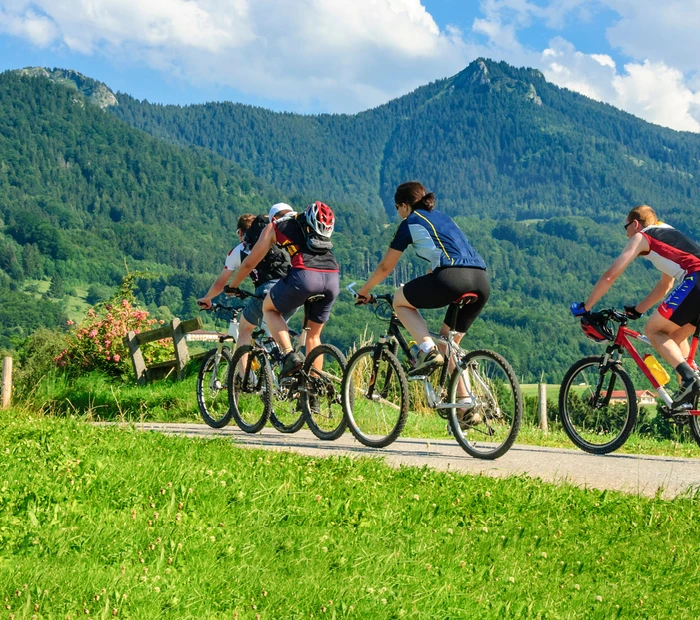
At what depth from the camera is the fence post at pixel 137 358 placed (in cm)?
1376

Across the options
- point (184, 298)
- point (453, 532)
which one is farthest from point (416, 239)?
point (184, 298)

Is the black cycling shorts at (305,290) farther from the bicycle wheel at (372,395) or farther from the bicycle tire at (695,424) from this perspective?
the bicycle tire at (695,424)

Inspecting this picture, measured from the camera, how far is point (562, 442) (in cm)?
946

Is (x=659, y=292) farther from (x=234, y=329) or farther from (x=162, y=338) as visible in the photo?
(x=162, y=338)

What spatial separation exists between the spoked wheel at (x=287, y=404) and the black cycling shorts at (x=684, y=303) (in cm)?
302

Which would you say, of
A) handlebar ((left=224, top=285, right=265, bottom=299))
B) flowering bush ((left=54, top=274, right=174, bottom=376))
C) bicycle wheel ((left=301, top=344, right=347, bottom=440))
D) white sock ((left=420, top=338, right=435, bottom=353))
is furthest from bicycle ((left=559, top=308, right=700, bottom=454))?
flowering bush ((left=54, top=274, right=174, bottom=376))

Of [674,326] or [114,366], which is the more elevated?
[674,326]

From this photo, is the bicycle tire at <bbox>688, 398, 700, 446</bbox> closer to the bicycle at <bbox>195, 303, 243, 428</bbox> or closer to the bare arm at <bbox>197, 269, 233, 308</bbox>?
the bicycle at <bbox>195, 303, 243, 428</bbox>

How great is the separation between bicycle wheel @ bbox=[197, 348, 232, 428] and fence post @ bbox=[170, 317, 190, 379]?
3372 mm

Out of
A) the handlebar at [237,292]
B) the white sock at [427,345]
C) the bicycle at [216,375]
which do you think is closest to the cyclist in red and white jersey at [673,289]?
the white sock at [427,345]

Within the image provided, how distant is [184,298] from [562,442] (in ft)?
608

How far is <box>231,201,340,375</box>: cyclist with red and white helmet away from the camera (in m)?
7.90

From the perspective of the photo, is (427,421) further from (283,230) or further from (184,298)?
(184,298)

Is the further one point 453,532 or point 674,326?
point 674,326
